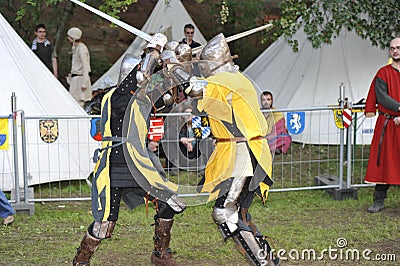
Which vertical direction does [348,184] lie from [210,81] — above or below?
below

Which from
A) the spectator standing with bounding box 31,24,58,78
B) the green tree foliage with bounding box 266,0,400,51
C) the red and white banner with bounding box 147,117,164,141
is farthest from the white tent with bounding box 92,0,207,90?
the red and white banner with bounding box 147,117,164,141

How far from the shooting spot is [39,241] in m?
5.66

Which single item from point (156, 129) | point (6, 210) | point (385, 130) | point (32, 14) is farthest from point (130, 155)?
point (32, 14)

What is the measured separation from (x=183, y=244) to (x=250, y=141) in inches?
54.4

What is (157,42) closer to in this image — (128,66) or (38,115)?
(128,66)

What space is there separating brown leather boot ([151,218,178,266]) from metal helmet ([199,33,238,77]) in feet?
→ 3.69

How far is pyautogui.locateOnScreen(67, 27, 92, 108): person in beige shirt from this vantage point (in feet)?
30.9

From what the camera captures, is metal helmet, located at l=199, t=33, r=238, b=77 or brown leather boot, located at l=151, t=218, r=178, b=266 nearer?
metal helmet, located at l=199, t=33, r=238, b=77

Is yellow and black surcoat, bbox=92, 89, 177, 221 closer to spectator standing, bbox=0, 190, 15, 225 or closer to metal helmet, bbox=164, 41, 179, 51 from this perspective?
metal helmet, bbox=164, 41, 179, 51

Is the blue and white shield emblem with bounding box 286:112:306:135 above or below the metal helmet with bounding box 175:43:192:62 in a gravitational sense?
below

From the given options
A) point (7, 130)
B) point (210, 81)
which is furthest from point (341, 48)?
point (210, 81)

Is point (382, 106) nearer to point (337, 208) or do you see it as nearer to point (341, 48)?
point (337, 208)

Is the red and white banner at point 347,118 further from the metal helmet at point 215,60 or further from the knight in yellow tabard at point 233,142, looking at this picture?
the metal helmet at point 215,60

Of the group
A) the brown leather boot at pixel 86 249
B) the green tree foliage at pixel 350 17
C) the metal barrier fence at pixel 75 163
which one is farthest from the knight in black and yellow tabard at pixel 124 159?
the green tree foliage at pixel 350 17
